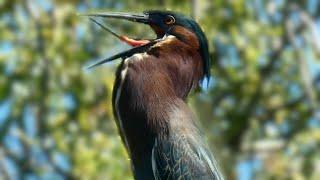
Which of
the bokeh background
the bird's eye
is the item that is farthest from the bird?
the bokeh background

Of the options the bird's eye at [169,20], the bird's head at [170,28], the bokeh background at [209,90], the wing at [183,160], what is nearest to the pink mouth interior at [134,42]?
the bird's head at [170,28]

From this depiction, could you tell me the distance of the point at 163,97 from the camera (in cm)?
476

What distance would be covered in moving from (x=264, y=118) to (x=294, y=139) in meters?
0.51

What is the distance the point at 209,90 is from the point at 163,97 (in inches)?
285

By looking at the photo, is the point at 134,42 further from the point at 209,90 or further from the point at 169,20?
the point at 209,90

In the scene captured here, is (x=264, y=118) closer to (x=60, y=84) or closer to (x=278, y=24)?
(x=278, y=24)

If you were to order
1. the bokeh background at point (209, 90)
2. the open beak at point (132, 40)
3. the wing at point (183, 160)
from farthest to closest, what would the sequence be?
1. the bokeh background at point (209, 90)
2. the wing at point (183, 160)
3. the open beak at point (132, 40)

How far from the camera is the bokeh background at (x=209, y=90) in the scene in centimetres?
1198

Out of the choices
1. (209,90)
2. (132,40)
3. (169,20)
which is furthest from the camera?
(209,90)

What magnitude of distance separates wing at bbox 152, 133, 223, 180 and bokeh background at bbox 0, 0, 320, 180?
614 centimetres

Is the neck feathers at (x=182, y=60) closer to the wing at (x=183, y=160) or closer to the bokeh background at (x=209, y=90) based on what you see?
the wing at (x=183, y=160)

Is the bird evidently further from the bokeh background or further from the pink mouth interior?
the bokeh background

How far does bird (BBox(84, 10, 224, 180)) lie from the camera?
15.3 ft

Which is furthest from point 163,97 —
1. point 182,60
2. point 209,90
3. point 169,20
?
point 209,90
